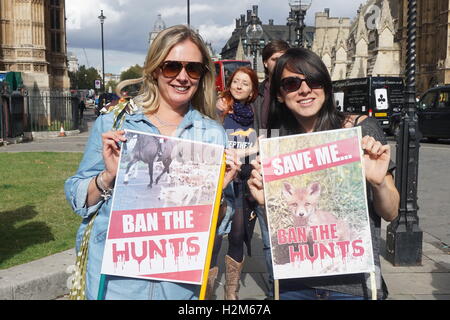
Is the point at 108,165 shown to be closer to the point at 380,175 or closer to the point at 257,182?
the point at 257,182

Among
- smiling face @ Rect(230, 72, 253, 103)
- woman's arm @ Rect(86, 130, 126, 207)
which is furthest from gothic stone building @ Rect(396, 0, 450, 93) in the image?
woman's arm @ Rect(86, 130, 126, 207)

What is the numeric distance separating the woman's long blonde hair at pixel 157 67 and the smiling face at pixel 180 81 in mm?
24

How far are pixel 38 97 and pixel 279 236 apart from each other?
2349 cm

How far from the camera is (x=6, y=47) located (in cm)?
2966

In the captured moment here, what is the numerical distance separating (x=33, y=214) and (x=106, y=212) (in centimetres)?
525

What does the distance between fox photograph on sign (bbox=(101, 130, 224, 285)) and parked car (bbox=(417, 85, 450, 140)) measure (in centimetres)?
2023

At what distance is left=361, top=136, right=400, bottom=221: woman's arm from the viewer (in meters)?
2.22

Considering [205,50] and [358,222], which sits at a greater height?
[205,50]

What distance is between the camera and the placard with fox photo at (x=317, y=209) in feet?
7.38

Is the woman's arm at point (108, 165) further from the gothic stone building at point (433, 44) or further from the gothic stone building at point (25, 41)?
the gothic stone building at point (433, 44)

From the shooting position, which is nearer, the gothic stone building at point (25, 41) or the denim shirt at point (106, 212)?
the denim shirt at point (106, 212)

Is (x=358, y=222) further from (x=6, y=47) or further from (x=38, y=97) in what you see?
(x=6, y=47)

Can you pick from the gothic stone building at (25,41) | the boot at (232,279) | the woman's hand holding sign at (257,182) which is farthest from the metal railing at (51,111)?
the woman's hand holding sign at (257,182)
